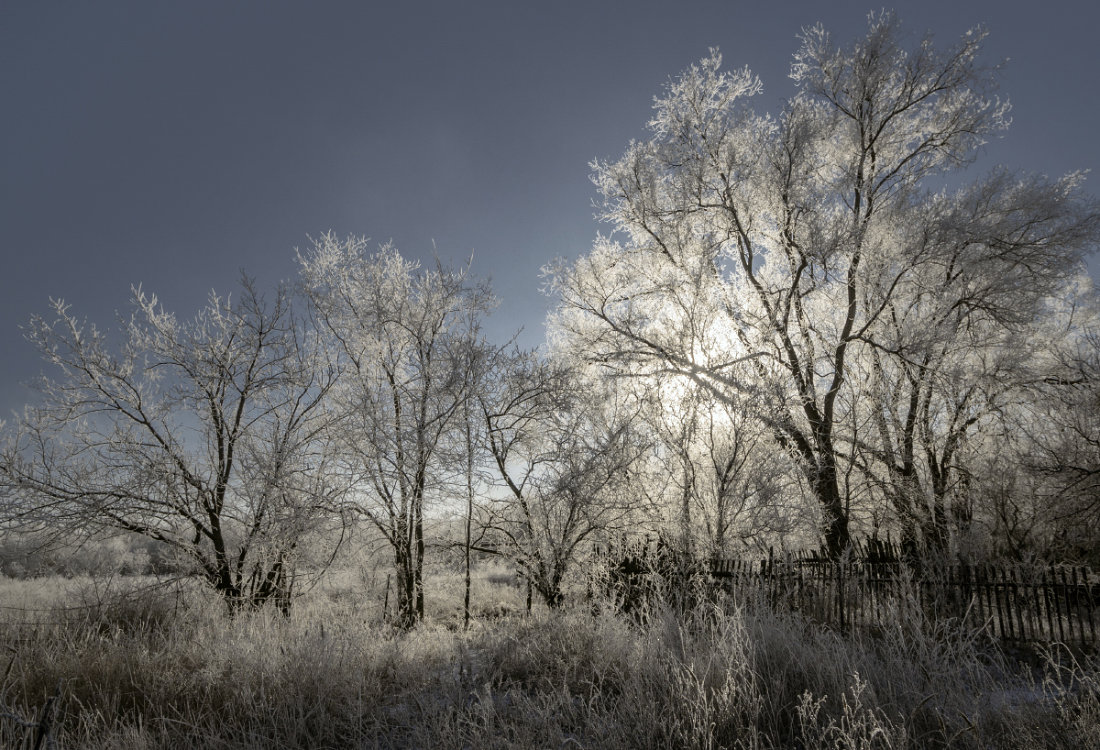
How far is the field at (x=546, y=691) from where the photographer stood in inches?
144

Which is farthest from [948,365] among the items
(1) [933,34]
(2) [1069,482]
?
(1) [933,34]

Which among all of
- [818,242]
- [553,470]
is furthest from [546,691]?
[818,242]

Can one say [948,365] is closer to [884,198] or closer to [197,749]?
[884,198]

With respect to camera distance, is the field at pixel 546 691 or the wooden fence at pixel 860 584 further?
the wooden fence at pixel 860 584

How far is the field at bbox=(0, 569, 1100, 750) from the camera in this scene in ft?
12.0

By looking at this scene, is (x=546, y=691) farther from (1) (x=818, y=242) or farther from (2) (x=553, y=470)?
(1) (x=818, y=242)

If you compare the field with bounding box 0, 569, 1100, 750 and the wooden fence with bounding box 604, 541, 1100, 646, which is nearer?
the field with bounding box 0, 569, 1100, 750

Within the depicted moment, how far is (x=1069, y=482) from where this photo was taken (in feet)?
35.4

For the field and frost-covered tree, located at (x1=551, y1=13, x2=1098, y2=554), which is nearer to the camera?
the field

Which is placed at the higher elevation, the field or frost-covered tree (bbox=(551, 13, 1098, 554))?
frost-covered tree (bbox=(551, 13, 1098, 554))

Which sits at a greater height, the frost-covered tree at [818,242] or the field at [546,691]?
the frost-covered tree at [818,242]

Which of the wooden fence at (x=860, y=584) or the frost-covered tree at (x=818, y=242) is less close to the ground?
the frost-covered tree at (x=818, y=242)

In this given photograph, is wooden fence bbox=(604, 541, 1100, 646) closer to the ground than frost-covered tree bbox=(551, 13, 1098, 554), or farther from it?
closer to the ground

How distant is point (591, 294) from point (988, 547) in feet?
40.3
